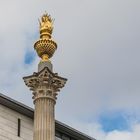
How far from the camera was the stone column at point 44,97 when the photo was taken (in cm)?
4509

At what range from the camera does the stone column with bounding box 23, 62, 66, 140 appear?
4509 centimetres

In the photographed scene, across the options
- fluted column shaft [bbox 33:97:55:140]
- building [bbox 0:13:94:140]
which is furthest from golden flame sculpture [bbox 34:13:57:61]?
fluted column shaft [bbox 33:97:55:140]

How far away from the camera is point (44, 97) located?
4606 cm

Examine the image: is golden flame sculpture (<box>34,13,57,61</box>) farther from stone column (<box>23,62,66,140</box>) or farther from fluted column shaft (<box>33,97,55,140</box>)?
fluted column shaft (<box>33,97,55,140</box>)

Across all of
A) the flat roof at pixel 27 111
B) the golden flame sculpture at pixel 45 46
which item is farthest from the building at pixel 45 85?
the flat roof at pixel 27 111

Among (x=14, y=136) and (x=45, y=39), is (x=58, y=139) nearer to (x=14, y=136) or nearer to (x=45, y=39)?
(x=14, y=136)

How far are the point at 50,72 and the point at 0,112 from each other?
1284 cm

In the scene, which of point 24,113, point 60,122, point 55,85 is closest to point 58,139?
point 60,122

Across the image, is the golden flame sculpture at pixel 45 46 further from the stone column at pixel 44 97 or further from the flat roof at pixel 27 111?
the flat roof at pixel 27 111

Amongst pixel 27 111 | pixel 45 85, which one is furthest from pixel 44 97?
pixel 27 111

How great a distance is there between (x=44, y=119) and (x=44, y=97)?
168 cm

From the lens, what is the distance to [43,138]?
44625 millimetres

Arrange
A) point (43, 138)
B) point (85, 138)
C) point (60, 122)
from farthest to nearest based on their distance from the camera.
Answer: point (85, 138) → point (60, 122) → point (43, 138)

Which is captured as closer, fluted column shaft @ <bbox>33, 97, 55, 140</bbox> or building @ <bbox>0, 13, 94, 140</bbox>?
fluted column shaft @ <bbox>33, 97, 55, 140</bbox>
